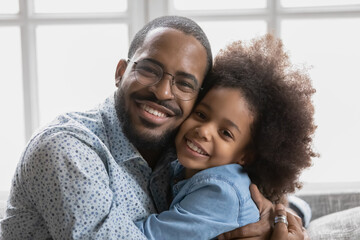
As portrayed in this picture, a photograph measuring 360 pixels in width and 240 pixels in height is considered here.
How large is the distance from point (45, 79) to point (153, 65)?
1503mm

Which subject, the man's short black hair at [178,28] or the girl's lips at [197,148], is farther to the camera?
the man's short black hair at [178,28]

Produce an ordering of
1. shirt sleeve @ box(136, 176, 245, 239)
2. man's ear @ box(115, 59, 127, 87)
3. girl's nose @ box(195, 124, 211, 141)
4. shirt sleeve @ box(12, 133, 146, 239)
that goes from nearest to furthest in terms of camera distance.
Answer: shirt sleeve @ box(12, 133, 146, 239) → shirt sleeve @ box(136, 176, 245, 239) → girl's nose @ box(195, 124, 211, 141) → man's ear @ box(115, 59, 127, 87)

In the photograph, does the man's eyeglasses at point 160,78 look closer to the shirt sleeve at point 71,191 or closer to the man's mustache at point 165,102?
the man's mustache at point 165,102

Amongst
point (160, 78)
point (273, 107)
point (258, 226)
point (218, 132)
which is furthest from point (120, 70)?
point (258, 226)

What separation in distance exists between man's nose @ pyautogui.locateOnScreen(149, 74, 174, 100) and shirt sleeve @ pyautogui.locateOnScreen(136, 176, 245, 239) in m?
0.32

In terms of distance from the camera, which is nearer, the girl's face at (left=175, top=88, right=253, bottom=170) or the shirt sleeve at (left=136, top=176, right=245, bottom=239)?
the shirt sleeve at (left=136, top=176, right=245, bottom=239)

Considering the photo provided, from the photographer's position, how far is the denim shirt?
1531 millimetres

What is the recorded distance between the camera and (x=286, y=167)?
5.83 ft

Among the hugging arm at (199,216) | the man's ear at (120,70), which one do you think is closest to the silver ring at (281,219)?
the hugging arm at (199,216)

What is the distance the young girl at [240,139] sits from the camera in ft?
5.25

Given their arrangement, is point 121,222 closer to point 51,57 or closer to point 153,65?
point 153,65

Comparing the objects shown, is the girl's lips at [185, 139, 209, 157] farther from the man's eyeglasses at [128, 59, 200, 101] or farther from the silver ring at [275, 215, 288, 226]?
the silver ring at [275, 215, 288, 226]

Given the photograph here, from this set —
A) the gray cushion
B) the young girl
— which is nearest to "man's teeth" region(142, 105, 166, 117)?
the young girl

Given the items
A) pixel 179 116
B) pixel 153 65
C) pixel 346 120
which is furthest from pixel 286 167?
pixel 346 120
